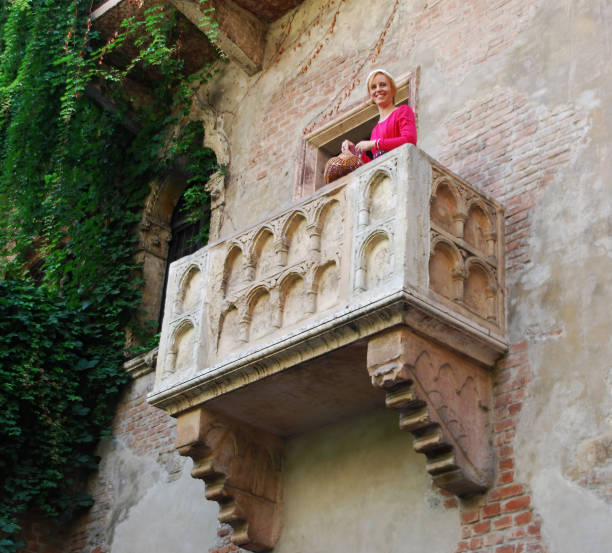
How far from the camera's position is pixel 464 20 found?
9523 mm

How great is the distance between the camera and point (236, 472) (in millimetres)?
8539

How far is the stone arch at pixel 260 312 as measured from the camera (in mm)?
8117

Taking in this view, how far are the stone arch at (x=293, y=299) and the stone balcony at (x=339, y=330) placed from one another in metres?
0.01

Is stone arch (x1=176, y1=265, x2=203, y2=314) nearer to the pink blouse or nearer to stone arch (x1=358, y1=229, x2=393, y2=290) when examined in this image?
the pink blouse

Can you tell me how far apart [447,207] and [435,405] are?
141cm

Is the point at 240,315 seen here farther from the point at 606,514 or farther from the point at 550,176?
the point at 606,514

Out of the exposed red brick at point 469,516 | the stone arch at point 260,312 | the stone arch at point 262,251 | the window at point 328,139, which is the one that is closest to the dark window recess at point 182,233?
the window at point 328,139

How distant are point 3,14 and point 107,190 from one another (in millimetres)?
2985

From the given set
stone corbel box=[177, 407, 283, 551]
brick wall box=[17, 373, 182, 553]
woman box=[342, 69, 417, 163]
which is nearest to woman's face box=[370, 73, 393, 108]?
woman box=[342, 69, 417, 163]

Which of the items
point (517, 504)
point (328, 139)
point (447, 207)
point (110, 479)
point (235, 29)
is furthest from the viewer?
point (235, 29)

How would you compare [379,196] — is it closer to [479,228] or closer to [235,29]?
[479,228]

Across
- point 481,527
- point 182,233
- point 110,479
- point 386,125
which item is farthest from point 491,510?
point 182,233

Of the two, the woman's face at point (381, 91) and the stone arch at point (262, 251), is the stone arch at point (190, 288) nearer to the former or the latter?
the stone arch at point (262, 251)

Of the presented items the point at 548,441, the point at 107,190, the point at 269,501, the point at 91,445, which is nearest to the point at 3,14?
the point at 107,190
